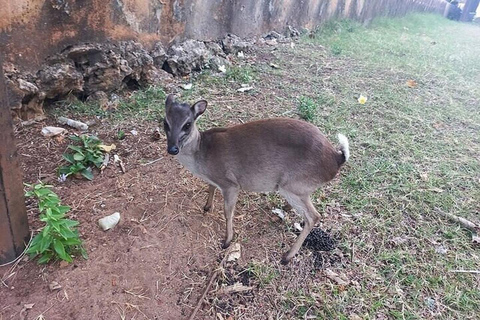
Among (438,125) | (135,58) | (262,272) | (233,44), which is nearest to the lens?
(262,272)

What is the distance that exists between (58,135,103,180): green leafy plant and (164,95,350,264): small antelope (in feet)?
3.01

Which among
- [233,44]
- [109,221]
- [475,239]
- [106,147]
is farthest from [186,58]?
[475,239]

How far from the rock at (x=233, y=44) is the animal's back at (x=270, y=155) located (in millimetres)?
3605

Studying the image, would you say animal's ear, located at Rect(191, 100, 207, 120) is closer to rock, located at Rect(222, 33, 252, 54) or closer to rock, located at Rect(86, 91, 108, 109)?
rock, located at Rect(86, 91, 108, 109)

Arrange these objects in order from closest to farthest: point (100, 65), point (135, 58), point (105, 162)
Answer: point (105, 162) < point (100, 65) < point (135, 58)

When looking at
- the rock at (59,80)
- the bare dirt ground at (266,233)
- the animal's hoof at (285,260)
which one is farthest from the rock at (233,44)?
the animal's hoof at (285,260)

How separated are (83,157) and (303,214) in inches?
75.1

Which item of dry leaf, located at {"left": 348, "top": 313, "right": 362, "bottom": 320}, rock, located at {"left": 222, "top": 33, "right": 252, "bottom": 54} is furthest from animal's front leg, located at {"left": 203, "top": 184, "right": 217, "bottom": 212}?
rock, located at {"left": 222, "top": 33, "right": 252, "bottom": 54}

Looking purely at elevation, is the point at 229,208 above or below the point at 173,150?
below


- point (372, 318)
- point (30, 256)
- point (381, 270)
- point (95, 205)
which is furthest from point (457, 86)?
point (30, 256)

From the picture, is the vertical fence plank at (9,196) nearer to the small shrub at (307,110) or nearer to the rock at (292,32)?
the small shrub at (307,110)

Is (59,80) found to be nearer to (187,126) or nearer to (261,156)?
(187,126)

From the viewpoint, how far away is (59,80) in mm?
3896

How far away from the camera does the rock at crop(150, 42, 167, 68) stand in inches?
194
